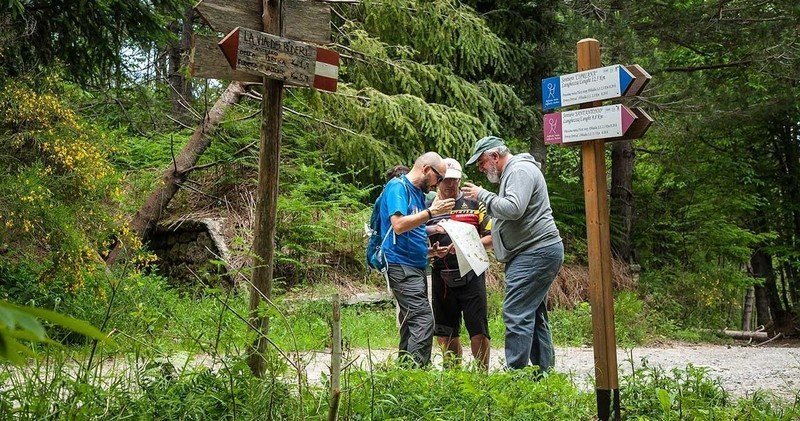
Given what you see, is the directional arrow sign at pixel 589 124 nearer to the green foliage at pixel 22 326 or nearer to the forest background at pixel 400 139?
the forest background at pixel 400 139

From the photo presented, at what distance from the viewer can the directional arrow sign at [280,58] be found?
4.33 metres

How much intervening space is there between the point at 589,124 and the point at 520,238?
3.85 feet

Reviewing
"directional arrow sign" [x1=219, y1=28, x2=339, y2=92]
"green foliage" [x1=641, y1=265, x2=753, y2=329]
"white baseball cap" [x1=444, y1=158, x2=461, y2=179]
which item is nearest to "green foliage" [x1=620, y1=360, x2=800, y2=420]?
"white baseball cap" [x1=444, y1=158, x2=461, y2=179]

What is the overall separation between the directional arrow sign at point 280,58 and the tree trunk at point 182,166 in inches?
292

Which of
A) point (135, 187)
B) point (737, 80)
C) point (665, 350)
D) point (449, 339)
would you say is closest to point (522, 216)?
point (449, 339)

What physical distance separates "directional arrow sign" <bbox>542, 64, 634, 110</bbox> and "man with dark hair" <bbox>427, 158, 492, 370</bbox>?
127 cm

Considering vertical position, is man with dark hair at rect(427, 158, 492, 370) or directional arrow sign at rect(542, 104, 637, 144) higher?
directional arrow sign at rect(542, 104, 637, 144)

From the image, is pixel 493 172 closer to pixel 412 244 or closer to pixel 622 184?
pixel 412 244

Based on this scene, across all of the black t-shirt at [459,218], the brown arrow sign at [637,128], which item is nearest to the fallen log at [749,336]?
the black t-shirt at [459,218]

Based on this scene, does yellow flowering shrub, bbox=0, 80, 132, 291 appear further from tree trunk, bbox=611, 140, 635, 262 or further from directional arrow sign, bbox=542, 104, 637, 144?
tree trunk, bbox=611, 140, 635, 262

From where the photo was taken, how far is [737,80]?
1623 cm

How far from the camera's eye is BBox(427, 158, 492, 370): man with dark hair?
6578 mm

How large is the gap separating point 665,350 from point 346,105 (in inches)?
243

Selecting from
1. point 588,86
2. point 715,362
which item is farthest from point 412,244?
point 715,362
